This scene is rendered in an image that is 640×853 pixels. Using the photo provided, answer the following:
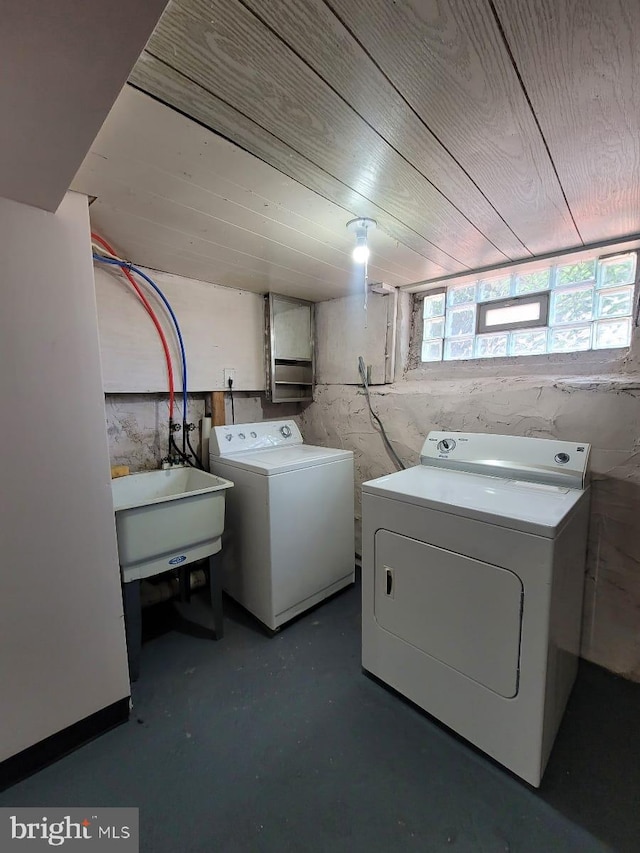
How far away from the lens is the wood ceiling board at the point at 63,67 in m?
0.47

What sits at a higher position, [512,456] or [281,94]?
[281,94]

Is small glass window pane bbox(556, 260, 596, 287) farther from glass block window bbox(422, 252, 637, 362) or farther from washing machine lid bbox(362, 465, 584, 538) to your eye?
washing machine lid bbox(362, 465, 584, 538)

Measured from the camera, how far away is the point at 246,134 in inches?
36.2

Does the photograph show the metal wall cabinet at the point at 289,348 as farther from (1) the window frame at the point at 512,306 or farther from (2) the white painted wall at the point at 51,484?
(2) the white painted wall at the point at 51,484

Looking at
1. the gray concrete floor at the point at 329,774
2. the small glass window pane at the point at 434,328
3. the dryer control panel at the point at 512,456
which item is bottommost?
the gray concrete floor at the point at 329,774

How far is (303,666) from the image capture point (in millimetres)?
1631

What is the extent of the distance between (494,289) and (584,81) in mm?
1377

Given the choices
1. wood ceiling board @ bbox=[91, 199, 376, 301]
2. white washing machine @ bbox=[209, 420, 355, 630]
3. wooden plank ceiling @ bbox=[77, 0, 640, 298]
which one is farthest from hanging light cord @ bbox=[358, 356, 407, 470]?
wooden plank ceiling @ bbox=[77, 0, 640, 298]

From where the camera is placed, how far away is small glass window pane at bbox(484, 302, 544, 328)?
6.27 ft

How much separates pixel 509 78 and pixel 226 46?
59 centimetres

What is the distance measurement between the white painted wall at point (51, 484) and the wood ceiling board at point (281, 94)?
0.71m

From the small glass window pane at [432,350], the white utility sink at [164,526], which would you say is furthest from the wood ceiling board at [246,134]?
the white utility sink at [164,526]

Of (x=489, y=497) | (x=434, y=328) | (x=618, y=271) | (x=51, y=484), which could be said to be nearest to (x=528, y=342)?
(x=618, y=271)
